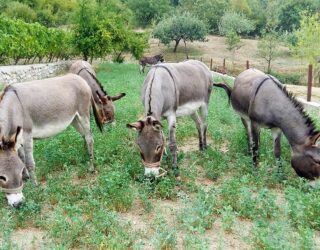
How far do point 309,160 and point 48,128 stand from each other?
384 centimetres

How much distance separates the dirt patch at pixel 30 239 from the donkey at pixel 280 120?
142 inches

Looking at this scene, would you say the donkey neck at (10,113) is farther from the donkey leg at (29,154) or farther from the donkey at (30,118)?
the donkey leg at (29,154)

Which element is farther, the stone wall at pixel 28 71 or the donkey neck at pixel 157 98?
the stone wall at pixel 28 71

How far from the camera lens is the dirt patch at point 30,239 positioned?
4555 millimetres

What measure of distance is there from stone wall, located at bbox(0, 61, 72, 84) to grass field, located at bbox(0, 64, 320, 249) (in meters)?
10.3

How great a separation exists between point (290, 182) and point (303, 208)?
1.37 m

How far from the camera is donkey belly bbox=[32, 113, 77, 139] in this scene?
6.28 m

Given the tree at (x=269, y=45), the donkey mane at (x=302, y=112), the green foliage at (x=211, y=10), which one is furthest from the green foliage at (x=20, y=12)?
the donkey mane at (x=302, y=112)

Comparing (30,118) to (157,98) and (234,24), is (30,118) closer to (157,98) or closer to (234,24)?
(157,98)

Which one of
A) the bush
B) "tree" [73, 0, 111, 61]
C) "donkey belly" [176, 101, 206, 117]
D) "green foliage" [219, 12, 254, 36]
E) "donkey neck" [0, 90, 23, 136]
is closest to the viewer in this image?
"donkey neck" [0, 90, 23, 136]

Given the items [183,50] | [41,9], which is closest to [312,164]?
[183,50]

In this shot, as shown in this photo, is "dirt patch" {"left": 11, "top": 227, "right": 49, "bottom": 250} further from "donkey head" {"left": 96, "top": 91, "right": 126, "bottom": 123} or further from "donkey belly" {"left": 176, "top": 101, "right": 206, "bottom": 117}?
"donkey head" {"left": 96, "top": 91, "right": 126, "bottom": 123}

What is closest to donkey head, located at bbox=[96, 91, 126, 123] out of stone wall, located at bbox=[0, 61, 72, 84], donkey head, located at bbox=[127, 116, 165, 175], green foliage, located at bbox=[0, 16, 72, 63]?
donkey head, located at bbox=[127, 116, 165, 175]

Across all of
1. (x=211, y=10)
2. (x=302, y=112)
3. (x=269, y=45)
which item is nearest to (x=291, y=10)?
(x=211, y=10)
